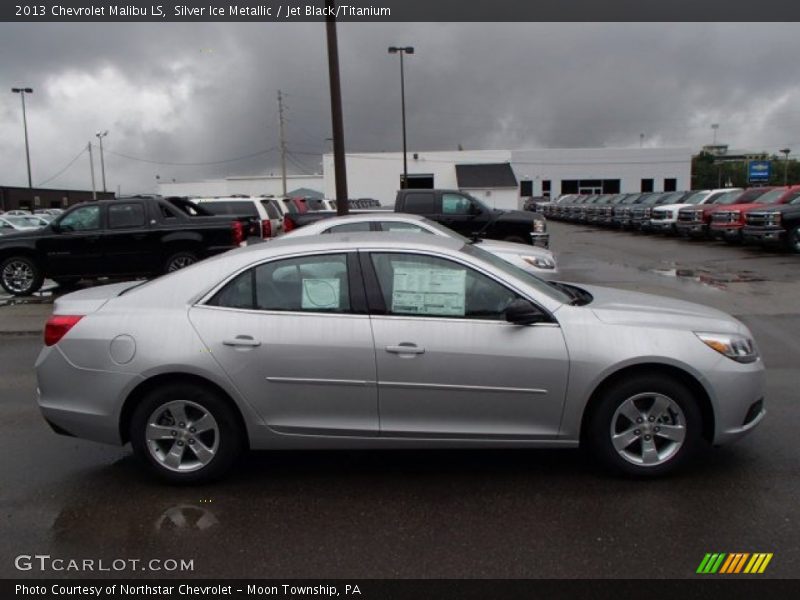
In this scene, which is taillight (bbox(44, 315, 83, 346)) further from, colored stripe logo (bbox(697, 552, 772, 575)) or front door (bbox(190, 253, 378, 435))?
colored stripe logo (bbox(697, 552, 772, 575))

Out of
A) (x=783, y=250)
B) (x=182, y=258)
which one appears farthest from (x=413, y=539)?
(x=783, y=250)

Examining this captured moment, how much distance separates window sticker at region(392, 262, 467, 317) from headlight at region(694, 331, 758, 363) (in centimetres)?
150

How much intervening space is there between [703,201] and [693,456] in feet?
76.4

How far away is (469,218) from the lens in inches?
561

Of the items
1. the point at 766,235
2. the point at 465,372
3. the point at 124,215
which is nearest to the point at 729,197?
the point at 766,235

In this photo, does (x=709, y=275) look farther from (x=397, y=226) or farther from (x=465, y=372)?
(x=465, y=372)

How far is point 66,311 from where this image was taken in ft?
14.2

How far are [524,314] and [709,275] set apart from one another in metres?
12.0

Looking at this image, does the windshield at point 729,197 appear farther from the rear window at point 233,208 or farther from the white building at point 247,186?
the white building at point 247,186

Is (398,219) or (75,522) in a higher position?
(398,219)

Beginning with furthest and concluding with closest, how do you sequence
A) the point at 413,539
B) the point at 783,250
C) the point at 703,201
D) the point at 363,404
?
the point at 703,201 < the point at 783,250 < the point at 363,404 < the point at 413,539

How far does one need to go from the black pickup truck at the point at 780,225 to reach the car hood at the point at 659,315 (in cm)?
1539
